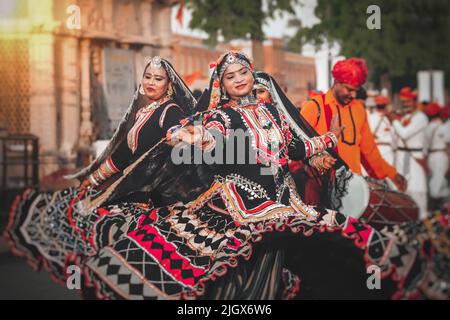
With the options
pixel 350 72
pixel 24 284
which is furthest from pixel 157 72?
pixel 24 284

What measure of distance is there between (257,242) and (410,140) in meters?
5.95

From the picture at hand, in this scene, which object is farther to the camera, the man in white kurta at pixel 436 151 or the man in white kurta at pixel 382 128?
the man in white kurta at pixel 436 151

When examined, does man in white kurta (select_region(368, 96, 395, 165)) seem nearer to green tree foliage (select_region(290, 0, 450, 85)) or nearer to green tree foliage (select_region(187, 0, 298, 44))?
green tree foliage (select_region(290, 0, 450, 85))

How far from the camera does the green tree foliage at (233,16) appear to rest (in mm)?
8953

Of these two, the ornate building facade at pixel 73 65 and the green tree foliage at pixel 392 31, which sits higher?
the green tree foliage at pixel 392 31

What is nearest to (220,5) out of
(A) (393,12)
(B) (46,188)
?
(A) (393,12)

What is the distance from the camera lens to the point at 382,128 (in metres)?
9.46

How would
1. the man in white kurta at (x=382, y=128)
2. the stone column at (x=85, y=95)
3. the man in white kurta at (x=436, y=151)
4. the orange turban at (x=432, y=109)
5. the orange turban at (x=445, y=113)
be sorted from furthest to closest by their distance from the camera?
1. the orange turban at (x=445, y=113)
2. the orange turban at (x=432, y=109)
3. the man in white kurta at (x=436, y=151)
4. the man in white kurta at (x=382, y=128)
5. the stone column at (x=85, y=95)

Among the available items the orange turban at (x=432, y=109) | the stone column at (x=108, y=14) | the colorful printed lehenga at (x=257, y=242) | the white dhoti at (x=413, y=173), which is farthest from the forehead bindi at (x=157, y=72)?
the orange turban at (x=432, y=109)

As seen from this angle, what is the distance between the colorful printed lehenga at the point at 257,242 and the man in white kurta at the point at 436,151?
5.65 meters

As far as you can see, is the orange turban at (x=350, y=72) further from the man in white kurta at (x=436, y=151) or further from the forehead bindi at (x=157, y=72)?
the man in white kurta at (x=436, y=151)

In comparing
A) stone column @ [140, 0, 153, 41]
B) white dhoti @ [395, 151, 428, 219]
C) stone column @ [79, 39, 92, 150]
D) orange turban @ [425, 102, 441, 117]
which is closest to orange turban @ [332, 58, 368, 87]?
stone column @ [140, 0, 153, 41]

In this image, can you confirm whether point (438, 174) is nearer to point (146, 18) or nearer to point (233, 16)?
point (233, 16)

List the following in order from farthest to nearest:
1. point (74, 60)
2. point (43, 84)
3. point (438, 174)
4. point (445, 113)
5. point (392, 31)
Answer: point (445, 113) → point (438, 174) → point (392, 31) → point (43, 84) → point (74, 60)
